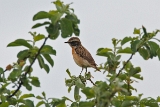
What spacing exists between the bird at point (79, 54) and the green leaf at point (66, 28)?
21.8 feet

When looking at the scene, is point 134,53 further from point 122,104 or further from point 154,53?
point 122,104

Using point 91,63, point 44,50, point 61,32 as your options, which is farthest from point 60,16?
point 91,63

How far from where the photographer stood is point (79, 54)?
12359 millimetres

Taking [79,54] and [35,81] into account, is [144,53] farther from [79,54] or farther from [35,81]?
[79,54]

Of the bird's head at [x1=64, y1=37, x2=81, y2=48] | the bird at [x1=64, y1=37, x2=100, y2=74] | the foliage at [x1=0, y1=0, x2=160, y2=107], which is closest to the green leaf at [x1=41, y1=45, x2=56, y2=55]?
the foliage at [x1=0, y1=0, x2=160, y2=107]

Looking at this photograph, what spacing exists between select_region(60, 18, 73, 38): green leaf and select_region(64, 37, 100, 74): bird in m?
6.66

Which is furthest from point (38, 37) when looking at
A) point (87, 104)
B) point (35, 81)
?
point (87, 104)

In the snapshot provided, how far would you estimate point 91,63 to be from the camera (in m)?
11.6

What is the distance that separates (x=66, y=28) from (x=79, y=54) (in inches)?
307

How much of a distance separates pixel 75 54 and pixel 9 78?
24.9 feet

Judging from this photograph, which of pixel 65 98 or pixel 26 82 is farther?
pixel 65 98

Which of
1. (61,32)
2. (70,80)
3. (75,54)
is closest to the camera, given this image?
(61,32)

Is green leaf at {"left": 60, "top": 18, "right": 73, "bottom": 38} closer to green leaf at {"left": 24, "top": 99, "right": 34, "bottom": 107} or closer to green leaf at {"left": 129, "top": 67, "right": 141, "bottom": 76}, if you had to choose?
green leaf at {"left": 24, "top": 99, "right": 34, "bottom": 107}

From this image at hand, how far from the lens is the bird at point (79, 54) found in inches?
456
